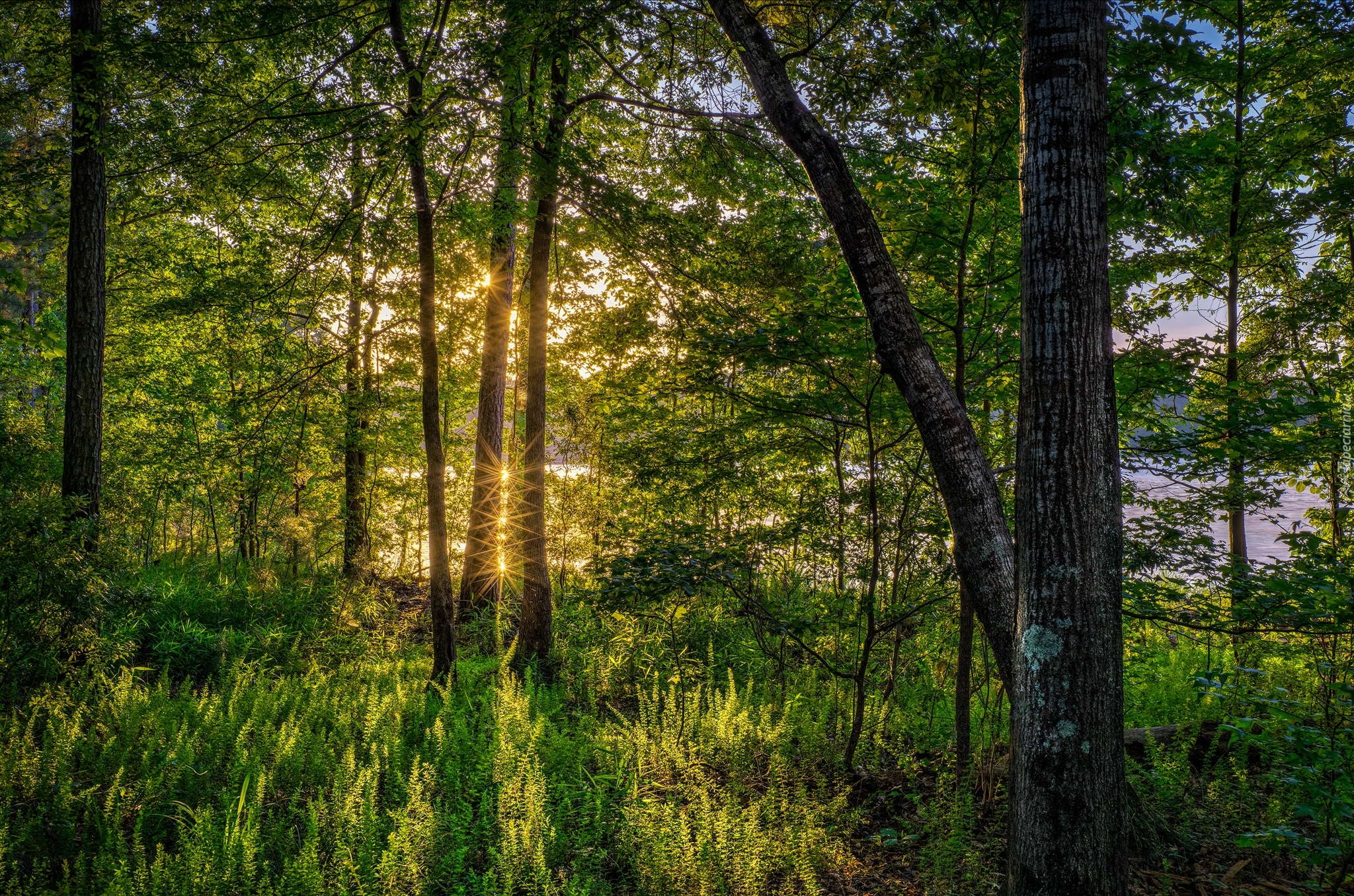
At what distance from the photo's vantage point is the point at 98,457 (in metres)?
6.64

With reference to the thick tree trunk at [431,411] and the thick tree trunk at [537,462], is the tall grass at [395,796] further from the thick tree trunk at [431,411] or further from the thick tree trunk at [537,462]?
the thick tree trunk at [537,462]

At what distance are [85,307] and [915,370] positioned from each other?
27.5 ft

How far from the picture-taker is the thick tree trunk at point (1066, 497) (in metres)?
2.20

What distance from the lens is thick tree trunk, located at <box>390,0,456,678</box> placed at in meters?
6.00

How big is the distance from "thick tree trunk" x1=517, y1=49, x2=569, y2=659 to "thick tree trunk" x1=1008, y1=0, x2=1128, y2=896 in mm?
5782

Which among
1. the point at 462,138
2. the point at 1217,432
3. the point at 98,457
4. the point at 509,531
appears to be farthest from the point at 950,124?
the point at 98,457

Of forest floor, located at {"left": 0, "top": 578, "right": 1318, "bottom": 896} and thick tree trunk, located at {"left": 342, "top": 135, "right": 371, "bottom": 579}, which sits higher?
thick tree trunk, located at {"left": 342, "top": 135, "right": 371, "bottom": 579}

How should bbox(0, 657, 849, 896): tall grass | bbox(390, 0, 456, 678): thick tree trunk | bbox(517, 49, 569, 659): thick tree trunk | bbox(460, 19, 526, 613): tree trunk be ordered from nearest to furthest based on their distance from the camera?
bbox(0, 657, 849, 896): tall grass < bbox(390, 0, 456, 678): thick tree trunk < bbox(517, 49, 569, 659): thick tree trunk < bbox(460, 19, 526, 613): tree trunk

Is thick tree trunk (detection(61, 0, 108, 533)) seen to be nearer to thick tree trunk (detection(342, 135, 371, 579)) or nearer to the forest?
the forest

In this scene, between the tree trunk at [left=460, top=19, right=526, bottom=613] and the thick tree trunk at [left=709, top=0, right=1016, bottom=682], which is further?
the tree trunk at [left=460, top=19, right=526, bottom=613]

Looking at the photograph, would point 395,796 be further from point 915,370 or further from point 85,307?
point 85,307

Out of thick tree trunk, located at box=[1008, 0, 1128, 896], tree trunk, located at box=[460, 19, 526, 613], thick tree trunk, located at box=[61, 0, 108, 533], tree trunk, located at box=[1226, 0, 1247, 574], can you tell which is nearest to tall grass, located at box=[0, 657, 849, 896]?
thick tree trunk, located at box=[1008, 0, 1128, 896]

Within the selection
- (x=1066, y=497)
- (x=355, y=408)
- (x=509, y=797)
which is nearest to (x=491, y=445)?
(x=355, y=408)

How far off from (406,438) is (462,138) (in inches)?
333
